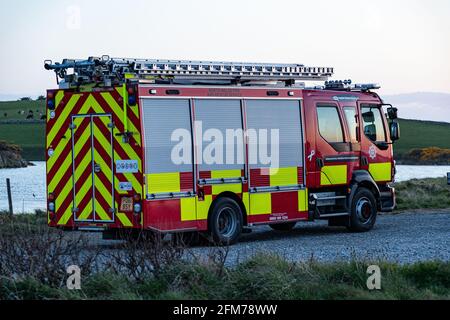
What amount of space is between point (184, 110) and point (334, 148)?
3835mm

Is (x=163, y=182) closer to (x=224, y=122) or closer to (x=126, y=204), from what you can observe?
(x=126, y=204)

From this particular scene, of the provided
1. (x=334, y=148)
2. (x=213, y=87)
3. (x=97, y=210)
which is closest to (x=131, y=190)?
(x=97, y=210)

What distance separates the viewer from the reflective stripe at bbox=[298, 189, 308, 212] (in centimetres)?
1984

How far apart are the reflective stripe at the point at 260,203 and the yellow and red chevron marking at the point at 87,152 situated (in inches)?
99.2

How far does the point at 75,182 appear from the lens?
59.5 feet

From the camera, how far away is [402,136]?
260ft

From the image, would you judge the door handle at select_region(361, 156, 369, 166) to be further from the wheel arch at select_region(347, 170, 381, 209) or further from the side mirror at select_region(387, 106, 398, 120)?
the side mirror at select_region(387, 106, 398, 120)

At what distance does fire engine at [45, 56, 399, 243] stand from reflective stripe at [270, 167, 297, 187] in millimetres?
18

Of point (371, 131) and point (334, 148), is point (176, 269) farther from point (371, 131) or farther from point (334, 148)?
point (371, 131)

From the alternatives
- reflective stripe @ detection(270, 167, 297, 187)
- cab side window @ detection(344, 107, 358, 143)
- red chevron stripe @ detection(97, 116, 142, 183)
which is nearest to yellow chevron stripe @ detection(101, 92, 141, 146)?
red chevron stripe @ detection(97, 116, 142, 183)

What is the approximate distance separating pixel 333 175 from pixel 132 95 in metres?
4.94

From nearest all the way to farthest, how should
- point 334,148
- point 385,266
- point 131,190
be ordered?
point 385,266 → point 131,190 → point 334,148

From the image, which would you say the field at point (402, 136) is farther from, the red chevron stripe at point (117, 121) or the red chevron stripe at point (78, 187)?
the red chevron stripe at point (117, 121)
